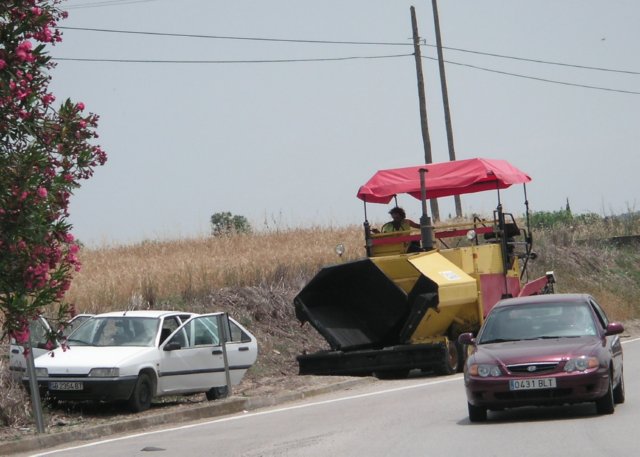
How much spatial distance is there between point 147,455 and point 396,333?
10.1 meters

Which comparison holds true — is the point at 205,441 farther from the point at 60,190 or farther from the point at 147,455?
the point at 60,190

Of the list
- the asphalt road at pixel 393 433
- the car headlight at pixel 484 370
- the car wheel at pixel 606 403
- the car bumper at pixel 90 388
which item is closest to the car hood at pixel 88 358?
the car bumper at pixel 90 388

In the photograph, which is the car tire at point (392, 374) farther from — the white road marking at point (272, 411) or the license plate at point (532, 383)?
the license plate at point (532, 383)

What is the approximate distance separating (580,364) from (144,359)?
735 cm

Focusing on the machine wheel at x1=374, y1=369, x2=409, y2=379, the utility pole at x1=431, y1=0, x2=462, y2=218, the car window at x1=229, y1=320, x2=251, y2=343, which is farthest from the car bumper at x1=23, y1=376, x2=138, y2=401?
the utility pole at x1=431, y1=0, x2=462, y2=218

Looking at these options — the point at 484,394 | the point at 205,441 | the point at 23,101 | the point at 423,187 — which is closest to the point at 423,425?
the point at 484,394

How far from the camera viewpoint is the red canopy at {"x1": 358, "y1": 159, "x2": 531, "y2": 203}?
25.0 meters

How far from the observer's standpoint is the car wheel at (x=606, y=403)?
581 inches

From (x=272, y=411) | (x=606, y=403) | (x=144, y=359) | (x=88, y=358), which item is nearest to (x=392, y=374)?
(x=272, y=411)

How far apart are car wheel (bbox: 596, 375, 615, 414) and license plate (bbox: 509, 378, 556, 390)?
70cm

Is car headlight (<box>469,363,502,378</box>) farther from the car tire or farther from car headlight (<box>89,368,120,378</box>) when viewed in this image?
the car tire

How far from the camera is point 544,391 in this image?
14.5m

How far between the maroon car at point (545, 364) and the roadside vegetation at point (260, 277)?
21.8ft

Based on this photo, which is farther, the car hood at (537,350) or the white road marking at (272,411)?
the white road marking at (272,411)
